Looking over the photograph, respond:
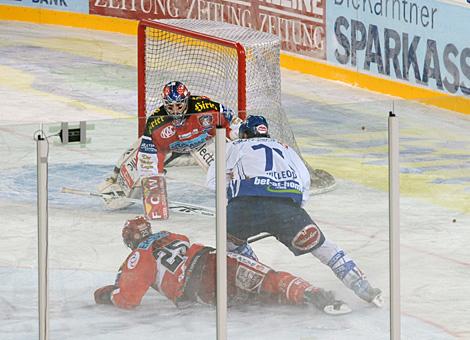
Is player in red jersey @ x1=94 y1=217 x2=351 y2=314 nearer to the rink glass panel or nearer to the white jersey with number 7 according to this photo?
the rink glass panel

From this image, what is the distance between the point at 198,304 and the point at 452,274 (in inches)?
35.5

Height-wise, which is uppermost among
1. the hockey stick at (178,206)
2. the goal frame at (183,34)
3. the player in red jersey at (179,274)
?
the goal frame at (183,34)

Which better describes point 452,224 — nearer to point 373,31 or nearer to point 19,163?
point 19,163

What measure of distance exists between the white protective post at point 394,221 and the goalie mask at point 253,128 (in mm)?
401

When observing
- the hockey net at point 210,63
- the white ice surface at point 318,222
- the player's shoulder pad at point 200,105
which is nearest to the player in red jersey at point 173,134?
the white ice surface at point 318,222

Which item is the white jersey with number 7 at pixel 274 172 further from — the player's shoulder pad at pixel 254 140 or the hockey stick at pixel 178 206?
the hockey stick at pixel 178 206

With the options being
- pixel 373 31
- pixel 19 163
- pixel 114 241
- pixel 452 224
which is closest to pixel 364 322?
pixel 452 224

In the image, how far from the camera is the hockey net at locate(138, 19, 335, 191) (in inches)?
360

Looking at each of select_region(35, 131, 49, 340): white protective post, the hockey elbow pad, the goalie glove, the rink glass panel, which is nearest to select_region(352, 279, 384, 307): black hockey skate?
the hockey elbow pad

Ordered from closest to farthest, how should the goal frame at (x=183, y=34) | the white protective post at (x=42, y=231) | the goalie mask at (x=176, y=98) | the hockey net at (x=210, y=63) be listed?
the white protective post at (x=42, y=231), the goalie mask at (x=176, y=98), the goal frame at (x=183, y=34), the hockey net at (x=210, y=63)

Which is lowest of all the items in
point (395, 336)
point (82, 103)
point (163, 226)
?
point (395, 336)

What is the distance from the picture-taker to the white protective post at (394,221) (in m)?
5.51

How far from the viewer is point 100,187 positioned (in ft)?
17.4

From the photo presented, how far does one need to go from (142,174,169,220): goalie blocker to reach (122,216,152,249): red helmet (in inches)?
1.0
